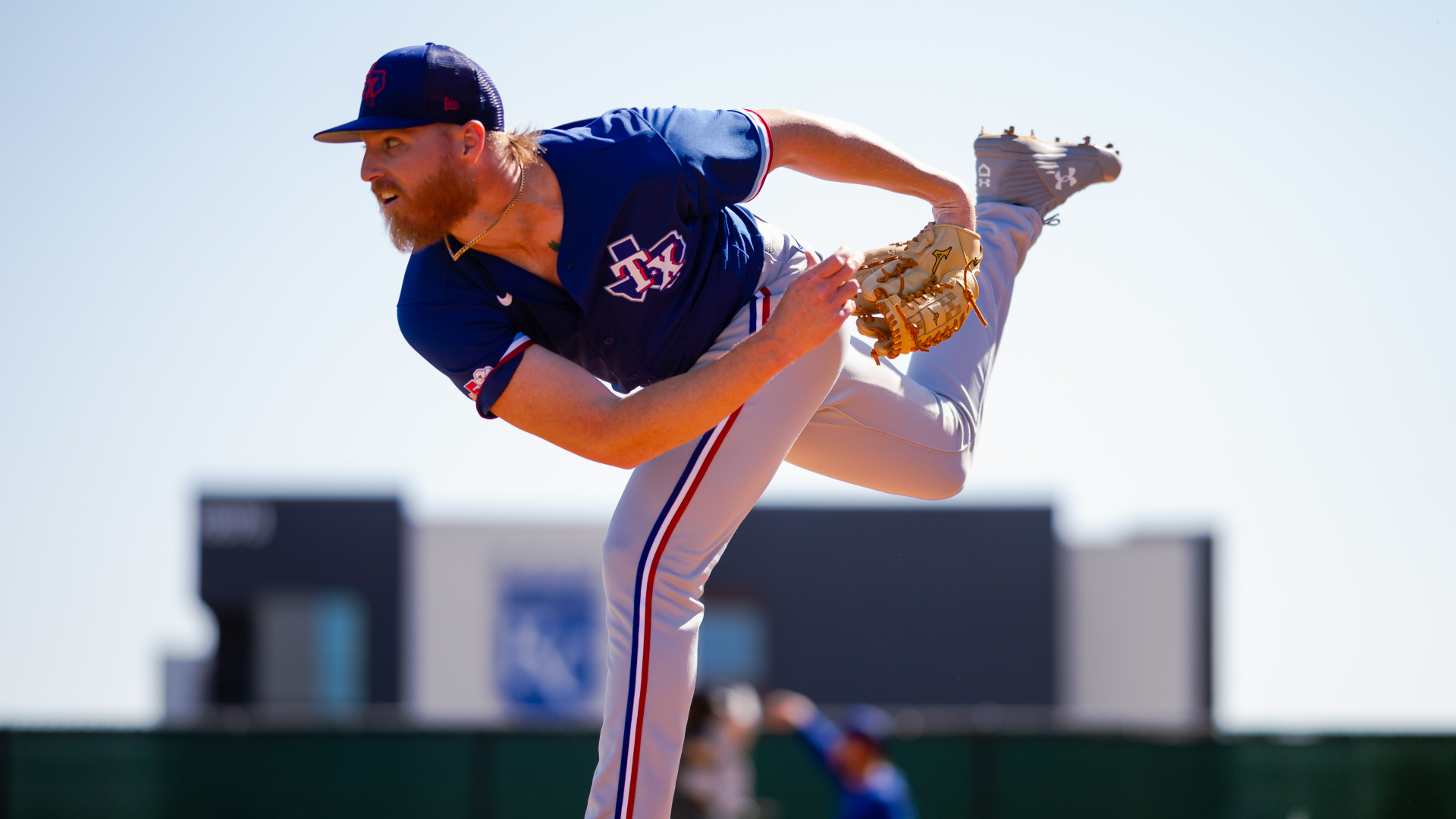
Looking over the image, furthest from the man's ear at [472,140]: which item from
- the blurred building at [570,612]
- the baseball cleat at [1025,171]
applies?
the blurred building at [570,612]

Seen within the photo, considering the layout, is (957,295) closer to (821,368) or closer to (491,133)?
(821,368)

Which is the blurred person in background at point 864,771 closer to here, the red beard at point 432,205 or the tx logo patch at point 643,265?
the tx logo patch at point 643,265

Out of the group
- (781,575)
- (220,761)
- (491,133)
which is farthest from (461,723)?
(781,575)

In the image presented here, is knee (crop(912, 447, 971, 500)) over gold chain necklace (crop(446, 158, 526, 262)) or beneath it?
beneath

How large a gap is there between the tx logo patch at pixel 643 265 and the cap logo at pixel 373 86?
56 cm

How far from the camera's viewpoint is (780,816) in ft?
31.5

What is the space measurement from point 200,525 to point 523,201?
60.0 feet

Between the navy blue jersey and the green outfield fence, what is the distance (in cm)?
675

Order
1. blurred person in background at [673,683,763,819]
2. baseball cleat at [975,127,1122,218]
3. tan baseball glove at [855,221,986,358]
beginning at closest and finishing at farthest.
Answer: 1. tan baseball glove at [855,221,986,358]
2. baseball cleat at [975,127,1122,218]
3. blurred person in background at [673,683,763,819]

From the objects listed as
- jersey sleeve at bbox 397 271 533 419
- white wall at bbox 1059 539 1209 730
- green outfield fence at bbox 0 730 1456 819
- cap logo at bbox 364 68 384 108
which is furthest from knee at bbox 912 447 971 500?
white wall at bbox 1059 539 1209 730

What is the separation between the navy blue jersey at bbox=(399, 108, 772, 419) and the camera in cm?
306

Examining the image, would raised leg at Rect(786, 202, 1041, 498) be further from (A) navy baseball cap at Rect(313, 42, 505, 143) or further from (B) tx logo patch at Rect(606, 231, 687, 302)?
(A) navy baseball cap at Rect(313, 42, 505, 143)

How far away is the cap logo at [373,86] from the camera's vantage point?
9.60ft

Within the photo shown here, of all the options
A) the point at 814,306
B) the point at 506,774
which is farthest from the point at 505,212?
the point at 506,774
